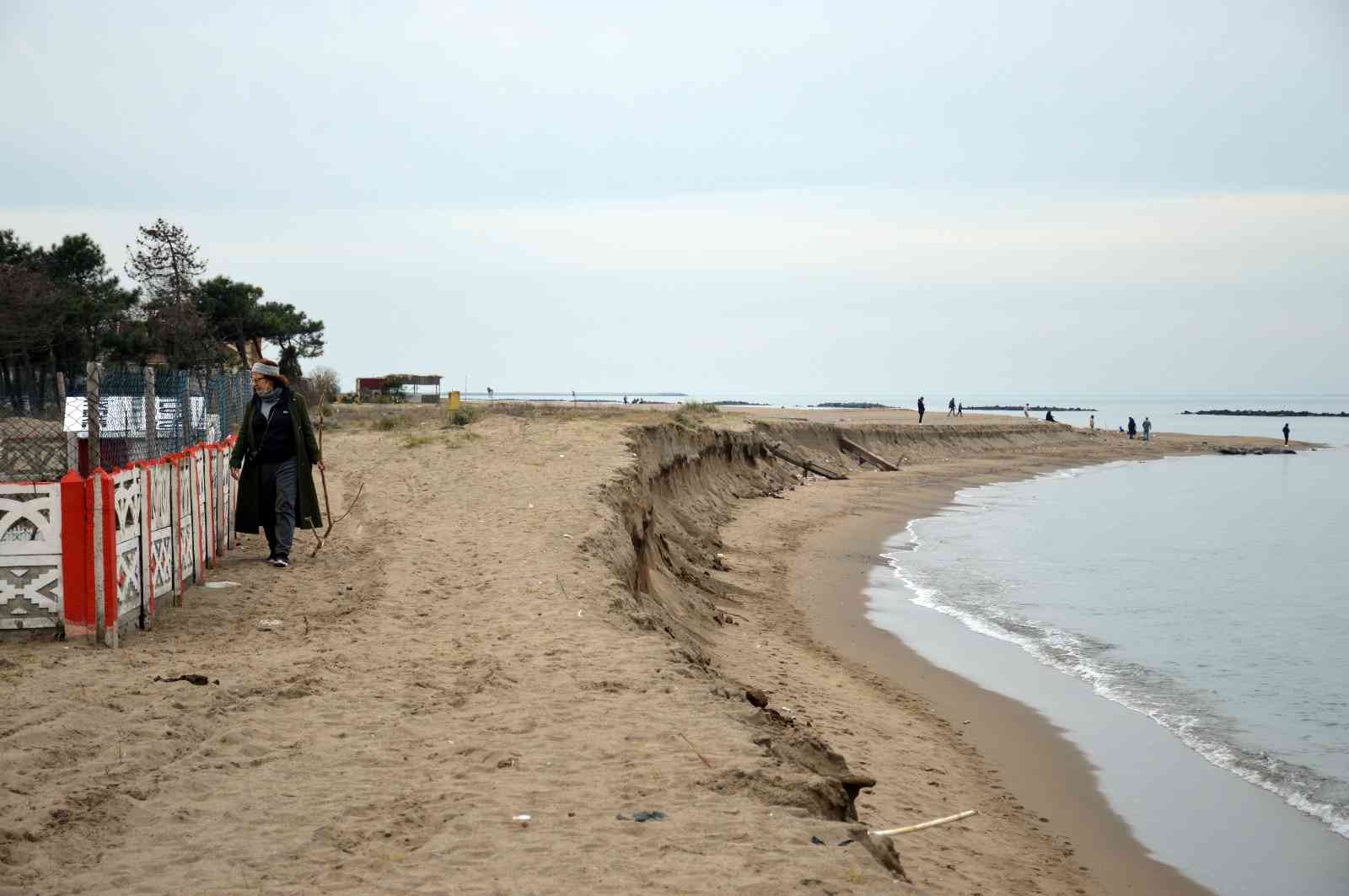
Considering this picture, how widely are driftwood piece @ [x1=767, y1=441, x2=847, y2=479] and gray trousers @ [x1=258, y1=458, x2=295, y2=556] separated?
25173 mm

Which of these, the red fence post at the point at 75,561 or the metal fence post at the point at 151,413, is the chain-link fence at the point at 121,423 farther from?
the red fence post at the point at 75,561

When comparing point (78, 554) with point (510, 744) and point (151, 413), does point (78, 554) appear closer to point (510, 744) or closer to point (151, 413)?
point (151, 413)

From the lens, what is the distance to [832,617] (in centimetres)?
1465

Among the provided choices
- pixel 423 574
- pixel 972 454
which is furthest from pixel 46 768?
pixel 972 454

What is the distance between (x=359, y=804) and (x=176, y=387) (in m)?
8.53

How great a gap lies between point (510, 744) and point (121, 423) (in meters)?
9.10

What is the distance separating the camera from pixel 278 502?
11.1 metres

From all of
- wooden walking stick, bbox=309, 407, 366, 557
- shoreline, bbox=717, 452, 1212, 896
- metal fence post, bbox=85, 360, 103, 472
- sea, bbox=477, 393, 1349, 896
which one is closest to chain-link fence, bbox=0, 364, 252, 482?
metal fence post, bbox=85, 360, 103, 472

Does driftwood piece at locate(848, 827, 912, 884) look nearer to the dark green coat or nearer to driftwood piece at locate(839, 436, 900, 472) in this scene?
the dark green coat

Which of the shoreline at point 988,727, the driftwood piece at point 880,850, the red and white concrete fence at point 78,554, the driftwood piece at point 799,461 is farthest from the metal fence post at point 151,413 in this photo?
the driftwood piece at point 799,461

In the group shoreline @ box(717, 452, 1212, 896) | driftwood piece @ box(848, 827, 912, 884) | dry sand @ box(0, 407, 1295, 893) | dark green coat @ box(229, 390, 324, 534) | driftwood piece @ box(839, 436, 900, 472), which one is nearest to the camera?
dry sand @ box(0, 407, 1295, 893)

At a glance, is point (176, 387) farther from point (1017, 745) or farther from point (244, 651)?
point (1017, 745)

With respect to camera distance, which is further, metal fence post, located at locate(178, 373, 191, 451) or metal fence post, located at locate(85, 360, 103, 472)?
metal fence post, located at locate(178, 373, 191, 451)

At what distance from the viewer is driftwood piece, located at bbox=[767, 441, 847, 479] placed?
118ft
